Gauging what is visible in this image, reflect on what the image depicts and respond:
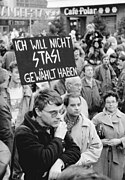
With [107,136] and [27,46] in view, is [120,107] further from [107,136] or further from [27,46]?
[27,46]

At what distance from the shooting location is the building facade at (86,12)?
32875 millimetres

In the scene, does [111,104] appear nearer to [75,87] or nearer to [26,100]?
[75,87]

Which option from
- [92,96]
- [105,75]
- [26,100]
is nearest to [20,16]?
[105,75]

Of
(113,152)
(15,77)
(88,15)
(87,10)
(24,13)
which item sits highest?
(24,13)

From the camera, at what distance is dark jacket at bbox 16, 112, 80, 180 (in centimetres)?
310

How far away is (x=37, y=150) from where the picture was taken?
3088mm

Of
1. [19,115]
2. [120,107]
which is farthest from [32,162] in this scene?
[120,107]

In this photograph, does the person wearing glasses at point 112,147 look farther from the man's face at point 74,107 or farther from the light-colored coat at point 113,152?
the man's face at point 74,107

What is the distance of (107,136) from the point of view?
4.89m

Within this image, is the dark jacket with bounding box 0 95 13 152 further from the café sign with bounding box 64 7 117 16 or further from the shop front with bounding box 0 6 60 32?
the shop front with bounding box 0 6 60 32

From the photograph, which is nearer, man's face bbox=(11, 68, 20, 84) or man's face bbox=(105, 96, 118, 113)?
man's face bbox=(105, 96, 118, 113)

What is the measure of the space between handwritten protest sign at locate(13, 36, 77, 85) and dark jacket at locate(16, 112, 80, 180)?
3.85 feet

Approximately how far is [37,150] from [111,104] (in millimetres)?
2050

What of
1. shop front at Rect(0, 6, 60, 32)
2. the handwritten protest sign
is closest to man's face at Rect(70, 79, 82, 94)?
the handwritten protest sign
